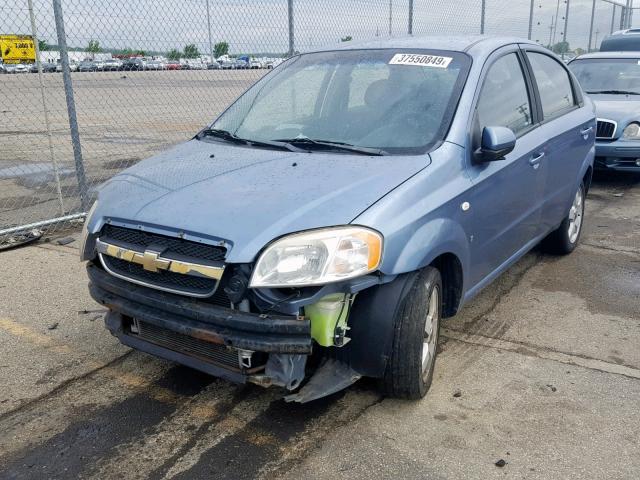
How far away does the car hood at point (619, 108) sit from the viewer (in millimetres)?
8016

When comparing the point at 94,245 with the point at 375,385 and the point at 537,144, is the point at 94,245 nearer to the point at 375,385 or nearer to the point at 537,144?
the point at 375,385

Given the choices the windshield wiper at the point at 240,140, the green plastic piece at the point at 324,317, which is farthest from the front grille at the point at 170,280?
the windshield wiper at the point at 240,140

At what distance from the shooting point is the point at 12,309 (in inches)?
175

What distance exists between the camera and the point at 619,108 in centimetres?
824

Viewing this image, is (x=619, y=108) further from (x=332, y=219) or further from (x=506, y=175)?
(x=332, y=219)

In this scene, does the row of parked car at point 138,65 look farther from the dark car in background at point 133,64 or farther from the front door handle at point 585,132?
the front door handle at point 585,132

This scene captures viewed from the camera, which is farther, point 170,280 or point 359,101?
point 359,101

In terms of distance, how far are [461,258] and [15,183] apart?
6872 mm

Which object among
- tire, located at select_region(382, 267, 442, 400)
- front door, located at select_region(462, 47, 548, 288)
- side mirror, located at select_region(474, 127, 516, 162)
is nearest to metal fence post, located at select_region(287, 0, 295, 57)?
front door, located at select_region(462, 47, 548, 288)

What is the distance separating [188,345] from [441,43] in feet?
8.14

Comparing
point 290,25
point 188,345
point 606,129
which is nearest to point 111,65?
point 290,25

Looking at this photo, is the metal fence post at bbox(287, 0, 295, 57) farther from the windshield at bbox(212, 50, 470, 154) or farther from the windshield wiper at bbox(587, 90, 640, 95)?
the windshield wiper at bbox(587, 90, 640, 95)

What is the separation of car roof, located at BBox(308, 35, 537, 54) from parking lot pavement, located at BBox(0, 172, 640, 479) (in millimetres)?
1765

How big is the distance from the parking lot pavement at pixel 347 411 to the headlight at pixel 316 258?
0.82m
